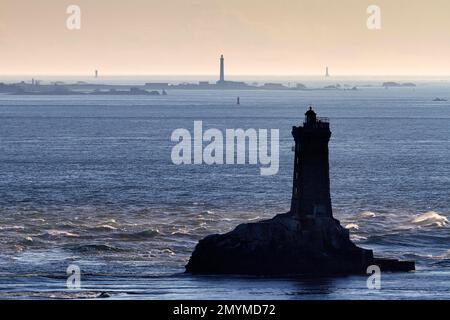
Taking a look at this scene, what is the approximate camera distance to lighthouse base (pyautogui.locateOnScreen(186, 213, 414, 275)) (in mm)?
88062

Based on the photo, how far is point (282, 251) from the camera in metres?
88.4

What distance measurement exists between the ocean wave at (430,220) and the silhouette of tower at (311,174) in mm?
24129

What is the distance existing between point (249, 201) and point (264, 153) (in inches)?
2346

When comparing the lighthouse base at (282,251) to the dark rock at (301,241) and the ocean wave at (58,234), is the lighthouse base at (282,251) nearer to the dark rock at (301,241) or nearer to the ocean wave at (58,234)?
the dark rock at (301,241)

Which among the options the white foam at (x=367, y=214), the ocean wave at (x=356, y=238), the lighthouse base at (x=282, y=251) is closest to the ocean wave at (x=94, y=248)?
the lighthouse base at (x=282, y=251)

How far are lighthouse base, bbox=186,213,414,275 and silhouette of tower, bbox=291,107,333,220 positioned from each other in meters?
0.62

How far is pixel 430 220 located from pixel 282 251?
28.8 metres

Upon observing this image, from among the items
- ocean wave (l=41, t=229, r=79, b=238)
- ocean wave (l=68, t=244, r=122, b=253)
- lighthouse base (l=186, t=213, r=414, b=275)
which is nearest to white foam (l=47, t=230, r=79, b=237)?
ocean wave (l=41, t=229, r=79, b=238)

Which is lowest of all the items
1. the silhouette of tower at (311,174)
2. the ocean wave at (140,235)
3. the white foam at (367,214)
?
the white foam at (367,214)

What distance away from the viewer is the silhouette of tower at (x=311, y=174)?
89.8 meters

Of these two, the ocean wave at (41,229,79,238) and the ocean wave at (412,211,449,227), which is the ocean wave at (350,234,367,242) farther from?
the ocean wave at (41,229,79,238)

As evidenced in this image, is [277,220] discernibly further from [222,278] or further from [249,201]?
[249,201]

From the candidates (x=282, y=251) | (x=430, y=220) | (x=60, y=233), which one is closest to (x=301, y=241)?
(x=282, y=251)

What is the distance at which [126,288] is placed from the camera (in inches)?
3280
